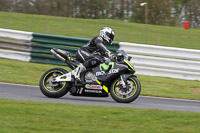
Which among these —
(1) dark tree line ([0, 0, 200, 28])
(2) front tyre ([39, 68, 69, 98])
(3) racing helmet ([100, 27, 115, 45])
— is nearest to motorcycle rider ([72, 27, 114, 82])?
(3) racing helmet ([100, 27, 115, 45])

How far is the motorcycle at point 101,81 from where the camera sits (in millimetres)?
8031

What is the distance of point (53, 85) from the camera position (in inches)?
326

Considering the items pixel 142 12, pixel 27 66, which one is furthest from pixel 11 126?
pixel 142 12

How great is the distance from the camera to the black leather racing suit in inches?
318

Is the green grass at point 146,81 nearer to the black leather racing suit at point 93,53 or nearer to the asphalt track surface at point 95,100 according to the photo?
the asphalt track surface at point 95,100

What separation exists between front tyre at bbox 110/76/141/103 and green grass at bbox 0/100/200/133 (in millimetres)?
1059

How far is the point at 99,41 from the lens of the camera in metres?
8.15

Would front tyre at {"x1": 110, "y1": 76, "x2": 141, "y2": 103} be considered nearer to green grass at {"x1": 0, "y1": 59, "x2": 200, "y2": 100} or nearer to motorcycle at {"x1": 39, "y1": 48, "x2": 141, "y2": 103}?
motorcycle at {"x1": 39, "y1": 48, "x2": 141, "y2": 103}

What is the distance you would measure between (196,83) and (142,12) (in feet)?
142

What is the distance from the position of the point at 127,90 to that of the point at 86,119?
7.33ft

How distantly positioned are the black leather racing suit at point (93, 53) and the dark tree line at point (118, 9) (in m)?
43.6

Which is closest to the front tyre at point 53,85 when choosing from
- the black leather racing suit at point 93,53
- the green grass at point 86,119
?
the black leather racing suit at point 93,53

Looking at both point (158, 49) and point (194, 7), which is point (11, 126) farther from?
point (194, 7)

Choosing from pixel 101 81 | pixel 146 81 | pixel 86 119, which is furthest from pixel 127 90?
pixel 146 81
